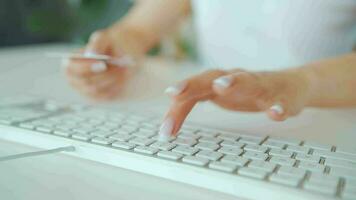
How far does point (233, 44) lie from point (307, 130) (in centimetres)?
35

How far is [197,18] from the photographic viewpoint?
34.4 inches

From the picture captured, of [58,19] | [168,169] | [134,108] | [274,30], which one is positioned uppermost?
[58,19]

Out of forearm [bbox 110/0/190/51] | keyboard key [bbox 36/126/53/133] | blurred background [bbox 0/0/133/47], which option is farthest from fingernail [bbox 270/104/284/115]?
blurred background [bbox 0/0/133/47]

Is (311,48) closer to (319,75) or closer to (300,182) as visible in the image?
(319,75)

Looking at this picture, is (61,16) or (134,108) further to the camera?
(61,16)

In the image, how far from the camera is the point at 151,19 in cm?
87

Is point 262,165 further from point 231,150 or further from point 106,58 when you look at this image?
point 106,58

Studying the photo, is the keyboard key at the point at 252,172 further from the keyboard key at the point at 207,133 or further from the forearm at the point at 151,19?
the forearm at the point at 151,19

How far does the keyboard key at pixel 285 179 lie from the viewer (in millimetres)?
293

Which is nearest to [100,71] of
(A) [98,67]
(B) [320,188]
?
(A) [98,67]

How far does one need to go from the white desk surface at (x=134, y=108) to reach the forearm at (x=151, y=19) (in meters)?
0.08

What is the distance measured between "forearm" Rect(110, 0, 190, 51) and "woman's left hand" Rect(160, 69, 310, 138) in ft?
1.36

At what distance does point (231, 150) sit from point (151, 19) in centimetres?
56

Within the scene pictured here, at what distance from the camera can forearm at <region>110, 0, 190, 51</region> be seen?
33.1 inches
